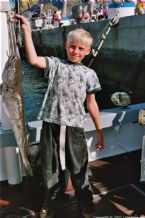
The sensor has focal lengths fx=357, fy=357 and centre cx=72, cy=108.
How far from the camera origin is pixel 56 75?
3.00 m

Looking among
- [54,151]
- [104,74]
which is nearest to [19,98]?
[54,151]

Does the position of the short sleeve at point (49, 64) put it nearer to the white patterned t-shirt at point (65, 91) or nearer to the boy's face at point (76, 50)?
the white patterned t-shirt at point (65, 91)

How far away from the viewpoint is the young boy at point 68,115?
2965mm

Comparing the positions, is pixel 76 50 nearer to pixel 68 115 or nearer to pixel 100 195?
pixel 68 115

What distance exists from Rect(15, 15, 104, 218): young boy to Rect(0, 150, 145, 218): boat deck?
0.75ft

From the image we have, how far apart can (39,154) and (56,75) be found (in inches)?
34.4

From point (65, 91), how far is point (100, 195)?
4.30 ft

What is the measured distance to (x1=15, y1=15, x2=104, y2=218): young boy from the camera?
2965mm

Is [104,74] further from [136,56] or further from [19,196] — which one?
[19,196]

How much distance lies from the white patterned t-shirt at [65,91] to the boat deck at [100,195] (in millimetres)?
787

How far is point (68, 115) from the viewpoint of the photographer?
9.92 ft

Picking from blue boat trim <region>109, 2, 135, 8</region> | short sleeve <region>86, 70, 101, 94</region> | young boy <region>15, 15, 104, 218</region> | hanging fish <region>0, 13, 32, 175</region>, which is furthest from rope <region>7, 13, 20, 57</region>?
blue boat trim <region>109, 2, 135, 8</region>

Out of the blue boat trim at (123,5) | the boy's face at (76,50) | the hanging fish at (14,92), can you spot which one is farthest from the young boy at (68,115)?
the blue boat trim at (123,5)

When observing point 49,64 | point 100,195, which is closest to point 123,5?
point 100,195
